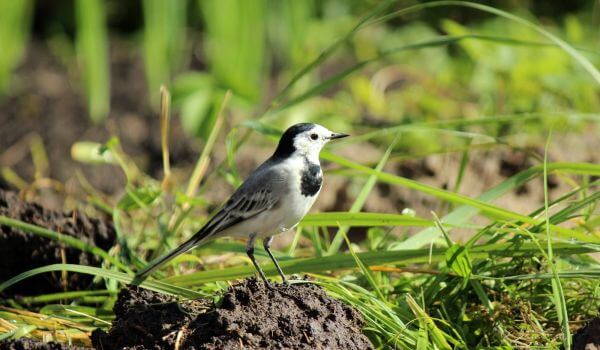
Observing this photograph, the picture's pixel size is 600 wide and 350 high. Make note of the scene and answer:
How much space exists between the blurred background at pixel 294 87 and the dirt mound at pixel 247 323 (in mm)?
1237

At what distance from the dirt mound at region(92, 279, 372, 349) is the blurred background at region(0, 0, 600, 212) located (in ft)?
4.06

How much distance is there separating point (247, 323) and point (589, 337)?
39.9 inches

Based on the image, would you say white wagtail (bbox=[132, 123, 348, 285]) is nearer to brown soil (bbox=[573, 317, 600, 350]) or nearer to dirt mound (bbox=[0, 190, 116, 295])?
dirt mound (bbox=[0, 190, 116, 295])

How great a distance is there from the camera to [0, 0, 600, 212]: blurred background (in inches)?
210

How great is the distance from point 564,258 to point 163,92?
70.2 inches

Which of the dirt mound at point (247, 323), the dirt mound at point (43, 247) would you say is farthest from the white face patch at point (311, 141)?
the dirt mound at point (43, 247)

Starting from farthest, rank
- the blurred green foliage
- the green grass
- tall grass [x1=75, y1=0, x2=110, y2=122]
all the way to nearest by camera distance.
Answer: tall grass [x1=75, y1=0, x2=110, y2=122] → the blurred green foliage → the green grass

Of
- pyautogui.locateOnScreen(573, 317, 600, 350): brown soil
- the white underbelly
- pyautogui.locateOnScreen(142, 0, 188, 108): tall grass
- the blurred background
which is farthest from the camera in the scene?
pyautogui.locateOnScreen(142, 0, 188, 108): tall grass

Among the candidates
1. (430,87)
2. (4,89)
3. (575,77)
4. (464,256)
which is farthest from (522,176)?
(4,89)

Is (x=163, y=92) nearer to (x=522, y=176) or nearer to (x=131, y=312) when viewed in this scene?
(x=131, y=312)

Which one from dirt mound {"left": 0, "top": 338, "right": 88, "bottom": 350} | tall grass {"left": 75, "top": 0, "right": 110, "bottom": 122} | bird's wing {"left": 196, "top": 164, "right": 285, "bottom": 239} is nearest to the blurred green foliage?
tall grass {"left": 75, "top": 0, "right": 110, "bottom": 122}

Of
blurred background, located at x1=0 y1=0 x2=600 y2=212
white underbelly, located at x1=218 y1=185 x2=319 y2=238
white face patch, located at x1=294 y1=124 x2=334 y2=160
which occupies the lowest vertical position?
blurred background, located at x1=0 y1=0 x2=600 y2=212

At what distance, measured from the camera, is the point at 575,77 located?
598 centimetres

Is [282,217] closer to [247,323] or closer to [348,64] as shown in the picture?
[247,323]
